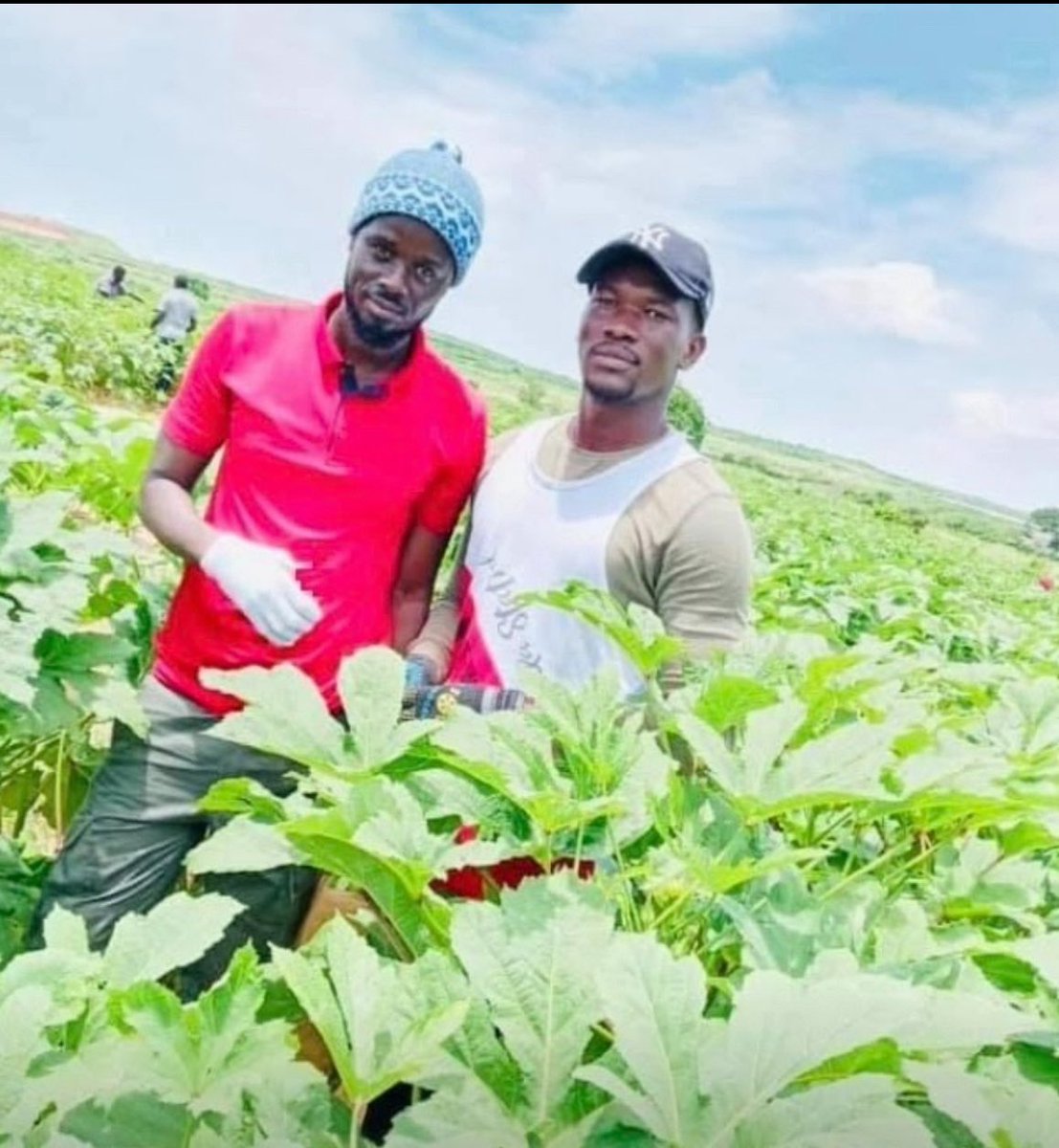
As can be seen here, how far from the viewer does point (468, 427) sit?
7.00 ft

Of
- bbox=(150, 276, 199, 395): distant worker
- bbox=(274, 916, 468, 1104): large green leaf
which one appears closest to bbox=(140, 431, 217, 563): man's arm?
bbox=(274, 916, 468, 1104): large green leaf

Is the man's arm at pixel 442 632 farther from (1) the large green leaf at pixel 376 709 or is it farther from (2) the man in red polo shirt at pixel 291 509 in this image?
(1) the large green leaf at pixel 376 709

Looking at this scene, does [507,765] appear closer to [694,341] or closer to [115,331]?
[694,341]

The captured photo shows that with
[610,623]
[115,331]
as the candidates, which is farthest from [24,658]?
[115,331]

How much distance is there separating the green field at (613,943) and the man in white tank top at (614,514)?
0.97 feet

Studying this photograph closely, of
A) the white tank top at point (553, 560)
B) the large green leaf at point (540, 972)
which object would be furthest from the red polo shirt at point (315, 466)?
the large green leaf at point (540, 972)

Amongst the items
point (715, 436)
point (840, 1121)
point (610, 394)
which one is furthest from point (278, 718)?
point (715, 436)

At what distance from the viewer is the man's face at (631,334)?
1.89 m

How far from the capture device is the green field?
0.78 meters

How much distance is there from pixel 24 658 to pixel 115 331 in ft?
46.1

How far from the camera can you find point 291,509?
2.09 meters

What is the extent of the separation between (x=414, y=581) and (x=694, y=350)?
576mm

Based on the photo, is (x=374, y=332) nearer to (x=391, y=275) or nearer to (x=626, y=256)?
(x=391, y=275)

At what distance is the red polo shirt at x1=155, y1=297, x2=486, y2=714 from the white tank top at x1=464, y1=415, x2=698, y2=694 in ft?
0.76
